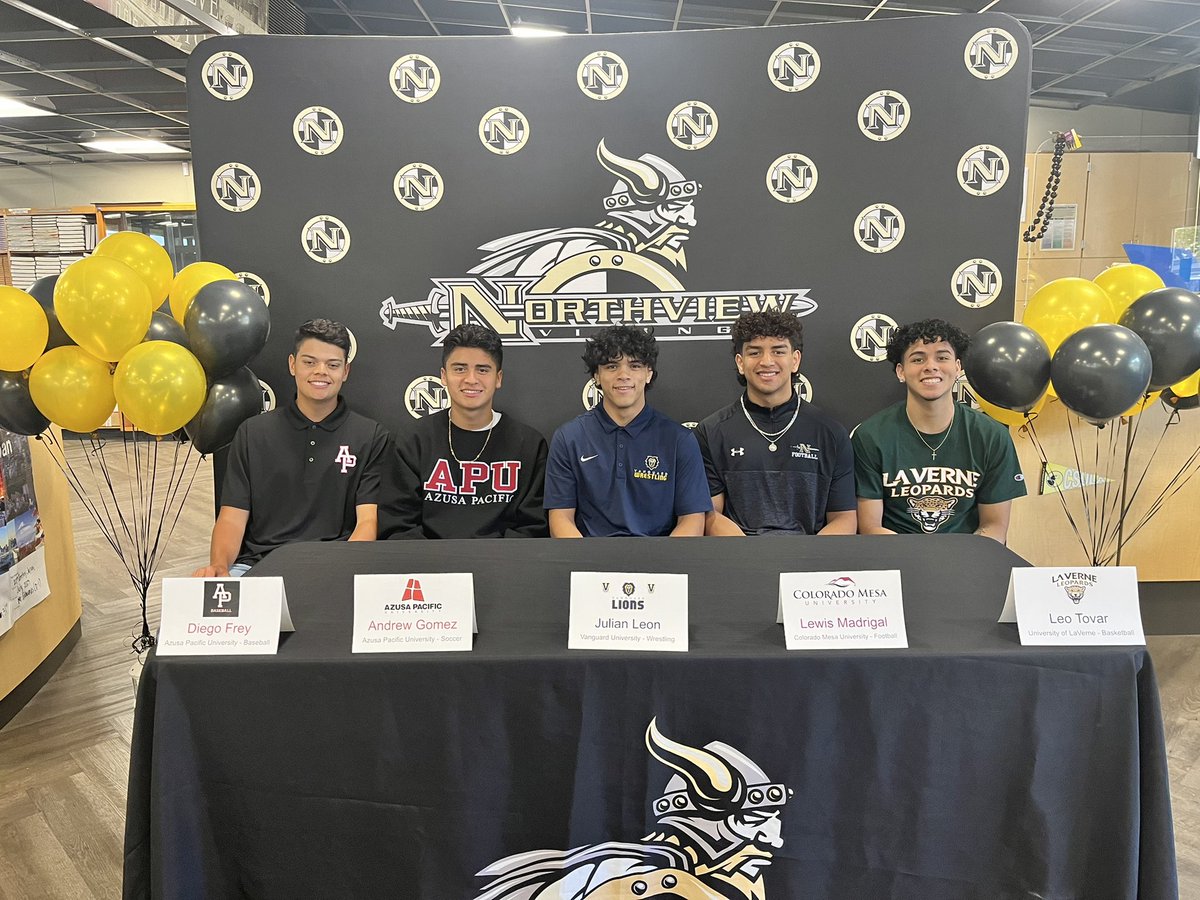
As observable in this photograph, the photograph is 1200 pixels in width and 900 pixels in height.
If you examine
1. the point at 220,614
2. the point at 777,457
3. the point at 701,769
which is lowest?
the point at 701,769

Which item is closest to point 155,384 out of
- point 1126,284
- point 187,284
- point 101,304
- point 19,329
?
point 101,304

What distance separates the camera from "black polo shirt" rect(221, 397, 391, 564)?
2230 millimetres

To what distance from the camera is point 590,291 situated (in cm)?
260

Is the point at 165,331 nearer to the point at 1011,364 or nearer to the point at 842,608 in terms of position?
the point at 842,608

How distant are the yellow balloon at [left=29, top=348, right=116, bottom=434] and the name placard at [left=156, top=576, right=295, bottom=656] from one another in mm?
1231

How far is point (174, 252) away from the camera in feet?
25.4

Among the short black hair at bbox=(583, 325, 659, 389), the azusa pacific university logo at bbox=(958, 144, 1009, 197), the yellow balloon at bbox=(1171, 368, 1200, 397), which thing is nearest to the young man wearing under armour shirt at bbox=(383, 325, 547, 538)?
the short black hair at bbox=(583, 325, 659, 389)

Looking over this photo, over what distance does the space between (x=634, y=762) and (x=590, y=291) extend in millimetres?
1794

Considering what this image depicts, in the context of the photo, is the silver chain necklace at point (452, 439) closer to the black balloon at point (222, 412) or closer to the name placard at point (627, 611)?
the black balloon at point (222, 412)

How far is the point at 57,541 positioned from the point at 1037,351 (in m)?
3.41

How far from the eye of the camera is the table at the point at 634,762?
43.3 inches

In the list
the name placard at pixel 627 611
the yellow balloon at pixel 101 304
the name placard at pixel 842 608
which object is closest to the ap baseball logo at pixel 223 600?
the name placard at pixel 627 611

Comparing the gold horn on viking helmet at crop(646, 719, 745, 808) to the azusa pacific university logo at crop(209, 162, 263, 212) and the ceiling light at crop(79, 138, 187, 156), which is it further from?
the ceiling light at crop(79, 138, 187, 156)

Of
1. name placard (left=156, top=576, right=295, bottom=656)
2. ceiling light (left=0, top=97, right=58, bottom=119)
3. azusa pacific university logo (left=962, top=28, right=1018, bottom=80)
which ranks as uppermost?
ceiling light (left=0, top=97, right=58, bottom=119)
